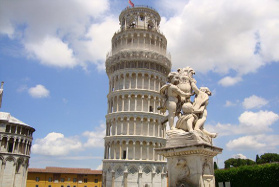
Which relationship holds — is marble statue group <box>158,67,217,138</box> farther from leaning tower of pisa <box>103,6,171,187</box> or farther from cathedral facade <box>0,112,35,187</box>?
cathedral facade <box>0,112,35,187</box>

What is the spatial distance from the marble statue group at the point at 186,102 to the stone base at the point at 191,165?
1.91 feet

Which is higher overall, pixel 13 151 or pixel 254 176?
pixel 13 151

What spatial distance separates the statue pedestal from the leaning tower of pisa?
43316 mm

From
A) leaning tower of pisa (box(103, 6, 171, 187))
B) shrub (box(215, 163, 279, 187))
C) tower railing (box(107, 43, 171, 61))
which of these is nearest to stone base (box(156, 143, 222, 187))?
shrub (box(215, 163, 279, 187))

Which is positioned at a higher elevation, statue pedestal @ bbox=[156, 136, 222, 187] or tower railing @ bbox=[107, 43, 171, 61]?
tower railing @ bbox=[107, 43, 171, 61]

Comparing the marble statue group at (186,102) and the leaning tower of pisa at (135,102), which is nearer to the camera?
the marble statue group at (186,102)

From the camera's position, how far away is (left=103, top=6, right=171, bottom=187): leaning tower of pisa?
50656 mm

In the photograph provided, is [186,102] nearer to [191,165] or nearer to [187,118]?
[187,118]

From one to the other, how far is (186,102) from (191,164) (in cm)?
213

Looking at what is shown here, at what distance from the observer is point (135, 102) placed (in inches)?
2135

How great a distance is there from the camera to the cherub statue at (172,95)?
8.82 m

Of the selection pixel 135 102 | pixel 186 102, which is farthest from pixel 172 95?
pixel 135 102

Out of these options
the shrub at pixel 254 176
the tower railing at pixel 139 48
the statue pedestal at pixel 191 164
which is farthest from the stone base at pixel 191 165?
the tower railing at pixel 139 48

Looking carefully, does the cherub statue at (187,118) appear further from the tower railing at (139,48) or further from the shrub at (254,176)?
the tower railing at (139,48)
